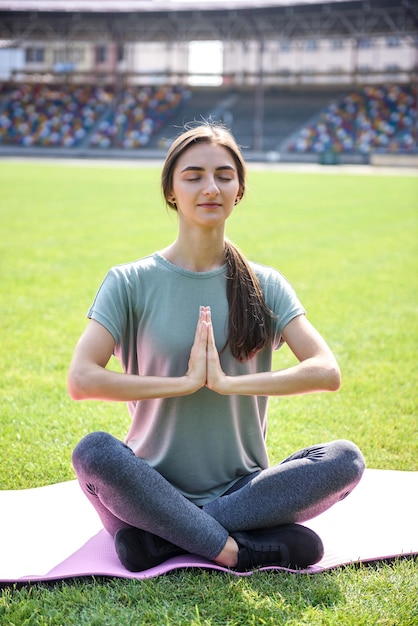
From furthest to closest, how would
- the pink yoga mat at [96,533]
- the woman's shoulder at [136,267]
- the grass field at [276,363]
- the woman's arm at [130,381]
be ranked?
the woman's shoulder at [136,267] → the pink yoga mat at [96,533] → the woman's arm at [130,381] → the grass field at [276,363]

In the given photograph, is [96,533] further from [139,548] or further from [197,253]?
[197,253]

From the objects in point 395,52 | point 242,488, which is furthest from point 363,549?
point 395,52

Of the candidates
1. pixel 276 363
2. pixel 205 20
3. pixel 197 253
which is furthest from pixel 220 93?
pixel 197 253

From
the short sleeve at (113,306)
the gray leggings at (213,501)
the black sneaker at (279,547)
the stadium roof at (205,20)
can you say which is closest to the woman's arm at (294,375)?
the gray leggings at (213,501)

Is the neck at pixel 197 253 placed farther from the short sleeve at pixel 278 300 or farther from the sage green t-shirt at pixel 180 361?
the short sleeve at pixel 278 300

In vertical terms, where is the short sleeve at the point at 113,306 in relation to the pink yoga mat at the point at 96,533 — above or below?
above

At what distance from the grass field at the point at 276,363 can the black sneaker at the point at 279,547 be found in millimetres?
78

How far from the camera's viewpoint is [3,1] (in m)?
45.1

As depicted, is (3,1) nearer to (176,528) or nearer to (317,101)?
(317,101)

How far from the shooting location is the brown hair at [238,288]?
2.75 m

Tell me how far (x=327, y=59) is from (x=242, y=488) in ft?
193

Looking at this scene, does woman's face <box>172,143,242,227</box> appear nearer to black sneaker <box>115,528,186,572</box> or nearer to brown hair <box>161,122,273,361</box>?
brown hair <box>161,122,273,361</box>

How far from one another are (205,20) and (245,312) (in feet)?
133

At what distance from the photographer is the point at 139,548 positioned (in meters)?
2.65
